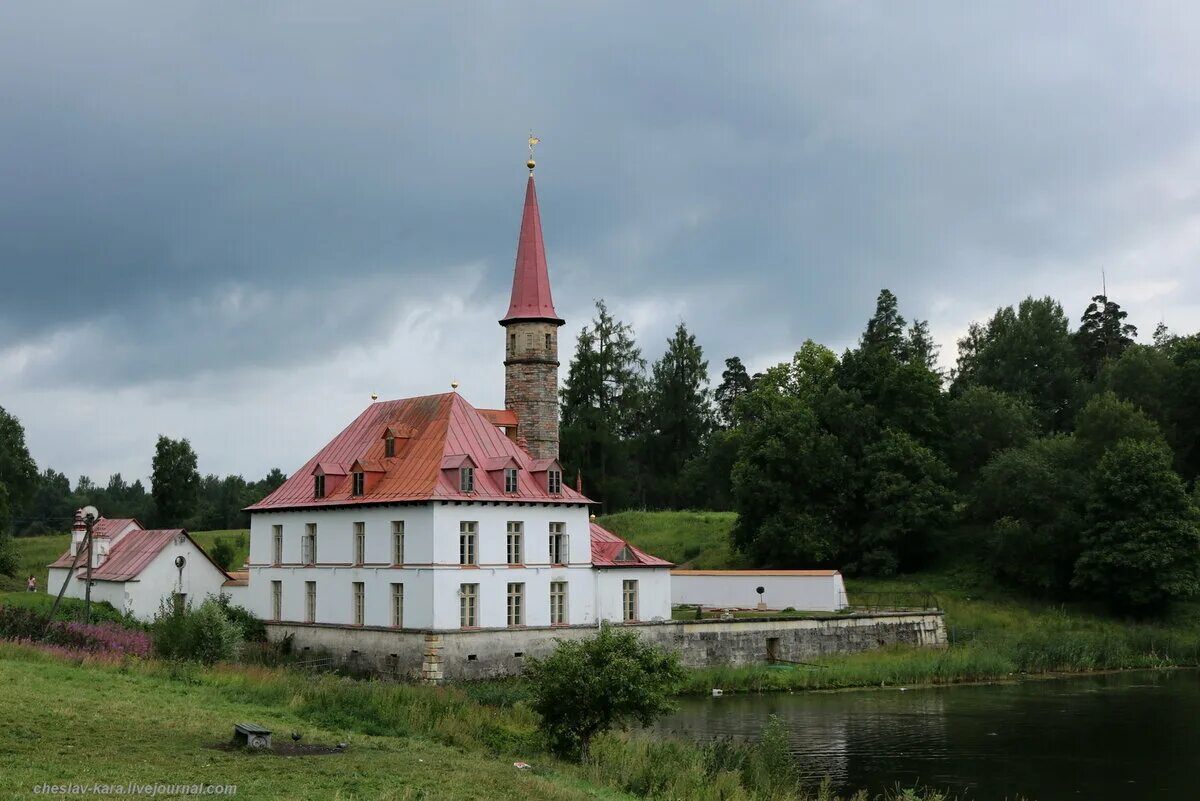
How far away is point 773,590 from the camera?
54.4m

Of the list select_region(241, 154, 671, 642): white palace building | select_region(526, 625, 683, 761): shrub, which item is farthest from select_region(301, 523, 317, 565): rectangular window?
select_region(526, 625, 683, 761): shrub

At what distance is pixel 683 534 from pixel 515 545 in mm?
34217

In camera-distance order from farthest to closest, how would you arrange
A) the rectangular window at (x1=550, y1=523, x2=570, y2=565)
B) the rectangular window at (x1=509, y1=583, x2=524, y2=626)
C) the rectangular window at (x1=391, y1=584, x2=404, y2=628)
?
1. the rectangular window at (x1=550, y1=523, x2=570, y2=565)
2. the rectangular window at (x1=509, y1=583, x2=524, y2=626)
3. the rectangular window at (x1=391, y1=584, x2=404, y2=628)

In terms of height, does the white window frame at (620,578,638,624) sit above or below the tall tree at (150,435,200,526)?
below

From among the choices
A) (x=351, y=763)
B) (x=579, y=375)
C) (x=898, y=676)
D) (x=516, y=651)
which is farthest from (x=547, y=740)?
(x=579, y=375)

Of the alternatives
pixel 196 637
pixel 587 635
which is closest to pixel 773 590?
pixel 587 635

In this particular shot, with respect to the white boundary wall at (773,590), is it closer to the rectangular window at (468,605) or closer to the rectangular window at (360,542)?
the rectangular window at (468,605)

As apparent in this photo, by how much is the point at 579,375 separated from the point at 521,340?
38.0 m

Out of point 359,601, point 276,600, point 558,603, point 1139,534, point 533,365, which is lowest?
point 558,603

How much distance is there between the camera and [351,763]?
1883 centimetres

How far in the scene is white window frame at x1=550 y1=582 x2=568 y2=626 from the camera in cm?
4338

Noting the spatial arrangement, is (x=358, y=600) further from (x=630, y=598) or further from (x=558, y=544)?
(x=630, y=598)

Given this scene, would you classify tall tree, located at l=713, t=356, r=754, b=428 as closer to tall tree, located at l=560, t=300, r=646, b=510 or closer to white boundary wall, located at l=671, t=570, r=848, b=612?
tall tree, located at l=560, t=300, r=646, b=510

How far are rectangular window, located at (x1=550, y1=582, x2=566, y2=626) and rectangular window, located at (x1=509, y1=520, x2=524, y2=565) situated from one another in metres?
1.75
